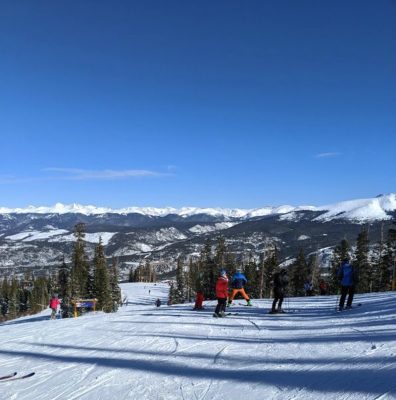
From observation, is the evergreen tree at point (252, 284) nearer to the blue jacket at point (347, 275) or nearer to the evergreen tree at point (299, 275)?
the evergreen tree at point (299, 275)

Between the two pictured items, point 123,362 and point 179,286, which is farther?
point 179,286

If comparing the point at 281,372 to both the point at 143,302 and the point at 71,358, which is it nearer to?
the point at 71,358

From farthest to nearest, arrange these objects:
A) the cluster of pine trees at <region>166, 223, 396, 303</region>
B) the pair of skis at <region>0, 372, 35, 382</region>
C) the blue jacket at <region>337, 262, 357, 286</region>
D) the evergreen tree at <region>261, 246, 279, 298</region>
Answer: the evergreen tree at <region>261, 246, 279, 298</region> → the cluster of pine trees at <region>166, 223, 396, 303</region> → the blue jacket at <region>337, 262, 357, 286</region> → the pair of skis at <region>0, 372, 35, 382</region>

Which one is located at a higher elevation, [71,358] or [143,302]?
[71,358]

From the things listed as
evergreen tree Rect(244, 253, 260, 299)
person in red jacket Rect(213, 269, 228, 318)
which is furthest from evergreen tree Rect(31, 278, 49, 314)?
person in red jacket Rect(213, 269, 228, 318)

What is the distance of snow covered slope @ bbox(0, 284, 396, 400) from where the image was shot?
7.37 meters

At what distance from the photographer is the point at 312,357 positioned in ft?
29.7

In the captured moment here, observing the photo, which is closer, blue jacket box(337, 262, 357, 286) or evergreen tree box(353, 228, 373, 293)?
blue jacket box(337, 262, 357, 286)

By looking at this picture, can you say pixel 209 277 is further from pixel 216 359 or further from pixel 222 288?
pixel 216 359

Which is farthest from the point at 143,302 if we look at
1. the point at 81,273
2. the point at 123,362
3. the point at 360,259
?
the point at 123,362

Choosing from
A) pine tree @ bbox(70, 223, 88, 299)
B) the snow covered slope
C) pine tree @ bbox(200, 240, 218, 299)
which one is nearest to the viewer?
the snow covered slope

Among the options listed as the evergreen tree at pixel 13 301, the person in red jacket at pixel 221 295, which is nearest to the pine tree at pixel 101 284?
the person in red jacket at pixel 221 295

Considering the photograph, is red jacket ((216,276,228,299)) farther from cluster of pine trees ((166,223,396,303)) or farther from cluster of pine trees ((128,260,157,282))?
cluster of pine trees ((128,260,157,282))

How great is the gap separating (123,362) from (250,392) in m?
3.91
